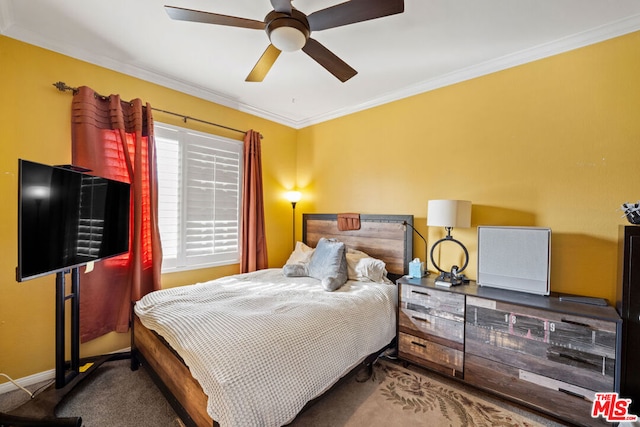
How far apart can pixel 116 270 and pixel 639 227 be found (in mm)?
3935

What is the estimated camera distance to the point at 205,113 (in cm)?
322

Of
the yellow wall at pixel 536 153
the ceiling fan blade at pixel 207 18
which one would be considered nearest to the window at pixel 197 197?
the ceiling fan blade at pixel 207 18

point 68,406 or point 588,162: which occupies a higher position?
point 588,162

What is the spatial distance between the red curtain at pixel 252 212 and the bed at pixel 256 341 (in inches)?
19.9

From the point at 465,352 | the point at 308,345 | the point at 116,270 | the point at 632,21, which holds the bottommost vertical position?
the point at 465,352

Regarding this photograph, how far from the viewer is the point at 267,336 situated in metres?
1.62

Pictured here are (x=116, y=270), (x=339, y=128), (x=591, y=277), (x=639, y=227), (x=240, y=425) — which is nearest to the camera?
(x=240, y=425)

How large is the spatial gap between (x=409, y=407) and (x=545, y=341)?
3.42 feet

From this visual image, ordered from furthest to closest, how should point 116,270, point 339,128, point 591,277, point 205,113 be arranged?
point 339,128, point 205,113, point 116,270, point 591,277

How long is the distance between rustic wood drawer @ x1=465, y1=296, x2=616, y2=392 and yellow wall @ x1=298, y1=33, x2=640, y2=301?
1.69 feet

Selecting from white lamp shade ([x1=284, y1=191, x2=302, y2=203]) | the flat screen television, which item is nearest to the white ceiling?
the flat screen television

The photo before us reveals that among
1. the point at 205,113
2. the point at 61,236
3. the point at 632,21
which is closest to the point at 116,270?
the point at 61,236

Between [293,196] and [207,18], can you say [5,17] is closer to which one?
[207,18]

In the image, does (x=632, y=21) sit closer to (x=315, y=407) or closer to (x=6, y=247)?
(x=315, y=407)
